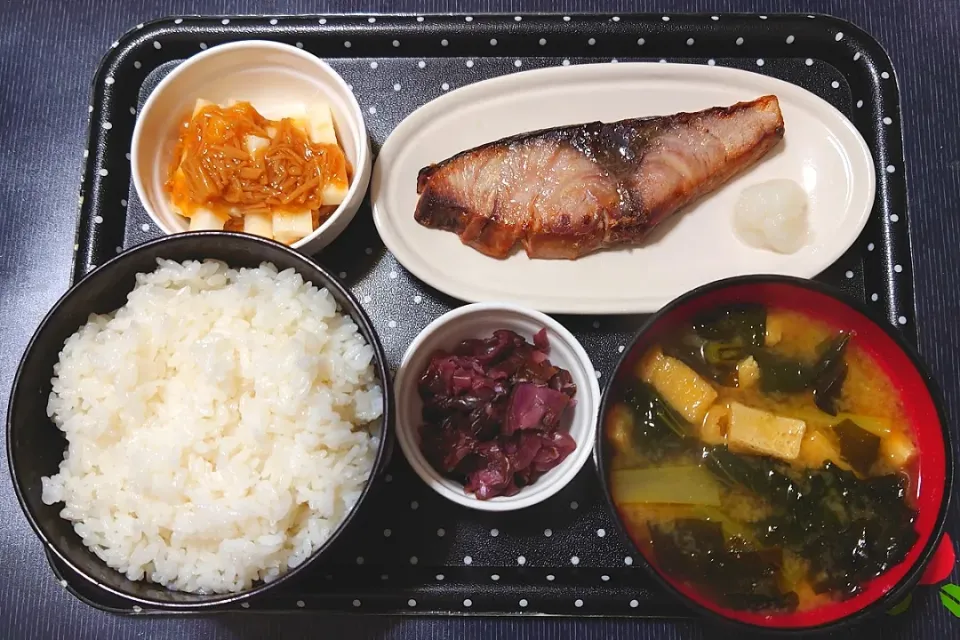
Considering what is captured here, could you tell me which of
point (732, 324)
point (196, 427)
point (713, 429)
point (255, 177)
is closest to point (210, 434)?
point (196, 427)

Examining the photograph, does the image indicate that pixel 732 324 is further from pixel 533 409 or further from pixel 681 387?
pixel 533 409

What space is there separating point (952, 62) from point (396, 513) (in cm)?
259

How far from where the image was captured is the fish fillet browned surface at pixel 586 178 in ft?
7.84

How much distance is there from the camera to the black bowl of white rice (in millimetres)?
1892

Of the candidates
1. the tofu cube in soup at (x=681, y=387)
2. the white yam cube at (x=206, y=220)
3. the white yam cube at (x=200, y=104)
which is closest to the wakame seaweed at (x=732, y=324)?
the tofu cube in soup at (x=681, y=387)

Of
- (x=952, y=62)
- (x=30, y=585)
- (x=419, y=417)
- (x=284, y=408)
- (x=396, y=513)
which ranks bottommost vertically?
(x=30, y=585)

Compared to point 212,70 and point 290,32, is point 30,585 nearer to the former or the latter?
point 212,70

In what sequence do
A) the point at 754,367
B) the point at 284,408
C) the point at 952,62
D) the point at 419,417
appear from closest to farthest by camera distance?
1. the point at 284,408
2. the point at 754,367
3. the point at 419,417
4. the point at 952,62

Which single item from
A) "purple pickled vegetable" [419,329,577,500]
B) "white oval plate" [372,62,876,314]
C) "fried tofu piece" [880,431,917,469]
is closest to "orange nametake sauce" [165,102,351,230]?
"white oval plate" [372,62,876,314]

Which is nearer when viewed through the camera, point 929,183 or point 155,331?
point 155,331

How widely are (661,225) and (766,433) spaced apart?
84 cm

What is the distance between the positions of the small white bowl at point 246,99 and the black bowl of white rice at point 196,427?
0.34 meters

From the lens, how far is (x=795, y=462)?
6.55 ft

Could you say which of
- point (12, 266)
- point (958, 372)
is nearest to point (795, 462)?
point (958, 372)
